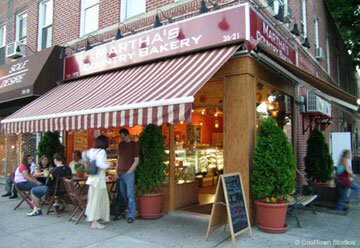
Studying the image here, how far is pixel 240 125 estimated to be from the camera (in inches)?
248

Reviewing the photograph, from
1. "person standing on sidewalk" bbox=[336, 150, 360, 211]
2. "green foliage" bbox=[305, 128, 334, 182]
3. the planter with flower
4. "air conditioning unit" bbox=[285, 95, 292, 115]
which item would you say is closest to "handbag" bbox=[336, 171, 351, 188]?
"person standing on sidewalk" bbox=[336, 150, 360, 211]

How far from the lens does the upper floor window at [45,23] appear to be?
1158cm

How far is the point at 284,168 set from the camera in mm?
5973

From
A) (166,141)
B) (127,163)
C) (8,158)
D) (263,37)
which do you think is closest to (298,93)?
(263,37)

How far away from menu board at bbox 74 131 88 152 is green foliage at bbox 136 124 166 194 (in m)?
3.71

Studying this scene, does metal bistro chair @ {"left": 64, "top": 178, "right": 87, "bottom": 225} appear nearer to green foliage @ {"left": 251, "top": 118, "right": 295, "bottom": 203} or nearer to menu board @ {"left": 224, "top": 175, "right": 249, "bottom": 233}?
menu board @ {"left": 224, "top": 175, "right": 249, "bottom": 233}

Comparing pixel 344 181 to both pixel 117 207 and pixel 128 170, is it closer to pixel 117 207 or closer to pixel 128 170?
pixel 128 170

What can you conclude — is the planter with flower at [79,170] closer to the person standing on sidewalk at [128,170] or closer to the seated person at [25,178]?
the seated person at [25,178]

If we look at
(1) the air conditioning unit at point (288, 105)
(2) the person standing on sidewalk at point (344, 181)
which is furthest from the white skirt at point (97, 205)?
(1) the air conditioning unit at point (288, 105)

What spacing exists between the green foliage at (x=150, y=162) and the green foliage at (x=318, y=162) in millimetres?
4376

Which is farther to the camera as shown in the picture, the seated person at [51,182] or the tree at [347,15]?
the tree at [347,15]

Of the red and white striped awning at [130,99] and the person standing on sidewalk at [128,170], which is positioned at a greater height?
the red and white striped awning at [130,99]

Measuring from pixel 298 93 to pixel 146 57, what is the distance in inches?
203

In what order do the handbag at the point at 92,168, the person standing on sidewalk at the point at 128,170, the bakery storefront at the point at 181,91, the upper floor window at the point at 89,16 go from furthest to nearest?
the upper floor window at the point at 89,16 → the person standing on sidewalk at the point at 128,170 → the handbag at the point at 92,168 → the bakery storefront at the point at 181,91
